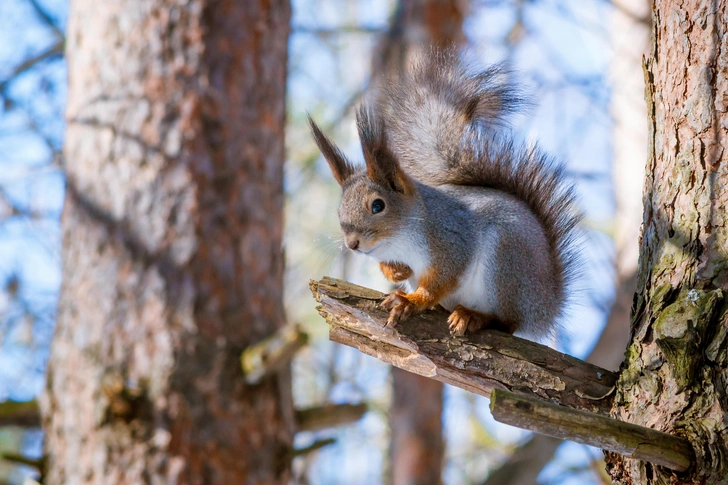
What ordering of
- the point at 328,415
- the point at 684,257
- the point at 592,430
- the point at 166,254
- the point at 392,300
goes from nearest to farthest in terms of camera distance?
the point at 592,430, the point at 684,257, the point at 392,300, the point at 166,254, the point at 328,415

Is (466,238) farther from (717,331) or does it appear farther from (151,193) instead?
(151,193)

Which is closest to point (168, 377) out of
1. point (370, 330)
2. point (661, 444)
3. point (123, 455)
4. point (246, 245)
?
point (123, 455)

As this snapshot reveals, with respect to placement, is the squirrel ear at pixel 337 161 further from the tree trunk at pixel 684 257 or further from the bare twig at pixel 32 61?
the bare twig at pixel 32 61

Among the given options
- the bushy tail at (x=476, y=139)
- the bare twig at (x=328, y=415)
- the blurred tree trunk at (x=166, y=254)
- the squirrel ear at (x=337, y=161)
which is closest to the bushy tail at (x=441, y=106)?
the bushy tail at (x=476, y=139)

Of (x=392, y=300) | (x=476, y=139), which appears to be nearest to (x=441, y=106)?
(x=476, y=139)

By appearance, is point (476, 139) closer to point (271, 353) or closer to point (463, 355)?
point (463, 355)

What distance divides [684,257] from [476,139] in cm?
76

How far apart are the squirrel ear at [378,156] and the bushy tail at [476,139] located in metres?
0.09

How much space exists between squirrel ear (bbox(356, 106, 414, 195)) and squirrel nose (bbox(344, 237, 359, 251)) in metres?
0.19

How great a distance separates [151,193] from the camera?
242 centimetres

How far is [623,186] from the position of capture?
4379 mm

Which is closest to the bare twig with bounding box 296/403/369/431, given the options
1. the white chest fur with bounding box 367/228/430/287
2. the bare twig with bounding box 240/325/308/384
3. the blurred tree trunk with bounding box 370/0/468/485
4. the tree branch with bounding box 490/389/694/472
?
the bare twig with bounding box 240/325/308/384

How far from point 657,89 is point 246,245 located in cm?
147

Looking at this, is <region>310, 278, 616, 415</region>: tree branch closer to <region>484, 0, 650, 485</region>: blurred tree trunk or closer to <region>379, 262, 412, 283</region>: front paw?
<region>379, 262, 412, 283</region>: front paw
